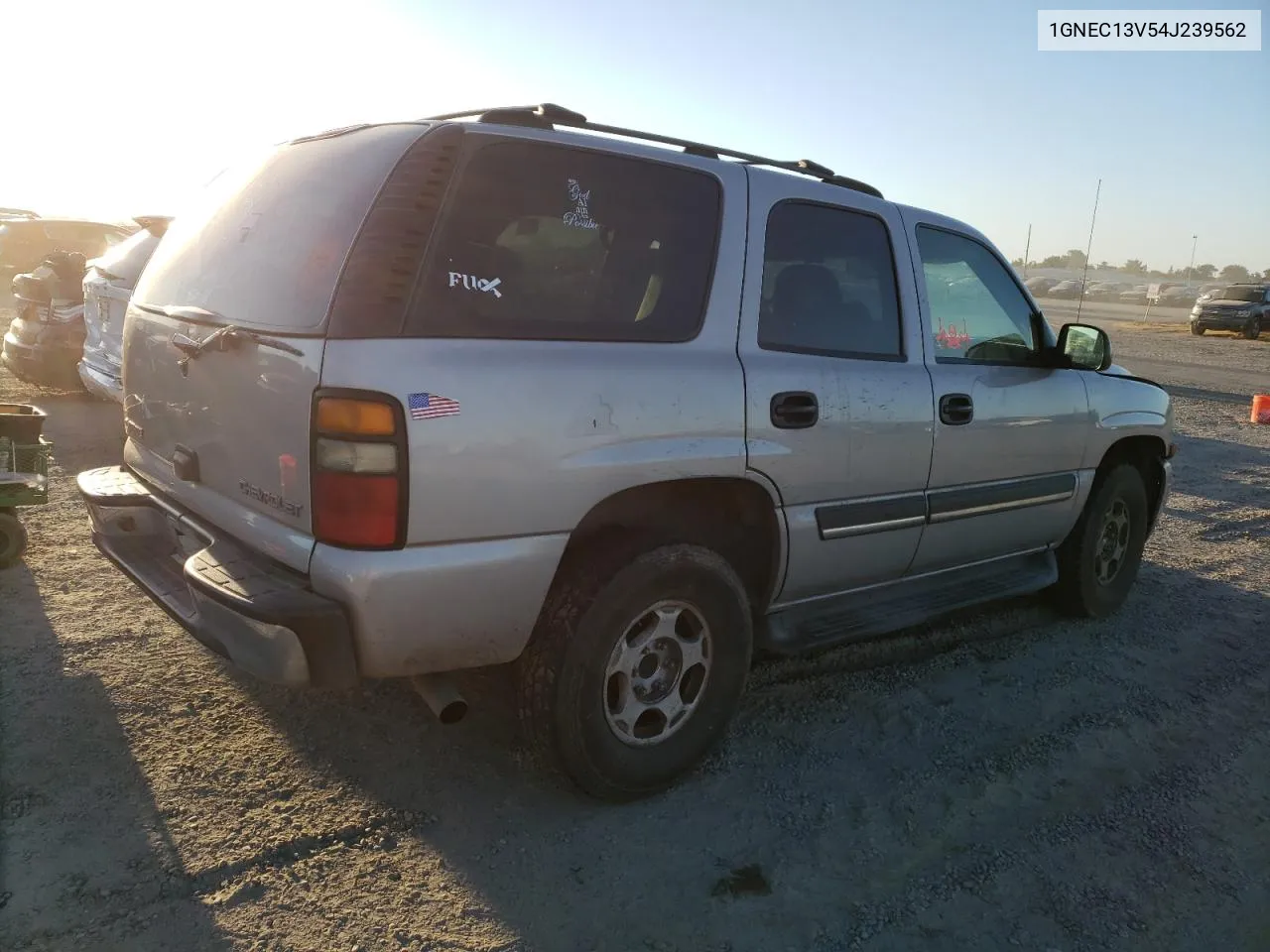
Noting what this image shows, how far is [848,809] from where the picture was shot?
120 inches

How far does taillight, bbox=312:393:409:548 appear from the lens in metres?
2.35

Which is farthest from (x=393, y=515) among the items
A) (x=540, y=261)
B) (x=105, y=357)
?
(x=105, y=357)

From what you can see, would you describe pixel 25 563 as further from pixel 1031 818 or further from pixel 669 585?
pixel 1031 818

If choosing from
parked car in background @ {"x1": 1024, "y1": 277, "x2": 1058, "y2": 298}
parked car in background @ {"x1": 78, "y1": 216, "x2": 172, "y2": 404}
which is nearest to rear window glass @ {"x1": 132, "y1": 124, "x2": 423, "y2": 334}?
parked car in background @ {"x1": 78, "y1": 216, "x2": 172, "y2": 404}

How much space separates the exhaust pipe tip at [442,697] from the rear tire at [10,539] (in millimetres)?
2893

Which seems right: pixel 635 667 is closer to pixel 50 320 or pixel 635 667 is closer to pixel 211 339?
pixel 211 339

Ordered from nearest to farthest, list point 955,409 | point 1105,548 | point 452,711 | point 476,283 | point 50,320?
point 476,283, point 452,711, point 955,409, point 1105,548, point 50,320

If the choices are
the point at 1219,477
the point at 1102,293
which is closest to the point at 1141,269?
the point at 1102,293

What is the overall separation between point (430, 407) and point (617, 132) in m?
1.31

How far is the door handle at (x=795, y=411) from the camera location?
3.13 m

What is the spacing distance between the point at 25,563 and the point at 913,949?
173 inches

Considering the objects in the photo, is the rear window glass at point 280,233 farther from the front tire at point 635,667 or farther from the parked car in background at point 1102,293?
the parked car in background at point 1102,293

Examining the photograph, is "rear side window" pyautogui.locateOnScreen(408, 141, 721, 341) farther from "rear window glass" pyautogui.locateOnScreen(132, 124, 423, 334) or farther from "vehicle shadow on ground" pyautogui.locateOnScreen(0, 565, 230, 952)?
"vehicle shadow on ground" pyautogui.locateOnScreen(0, 565, 230, 952)

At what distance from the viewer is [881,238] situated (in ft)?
12.3
